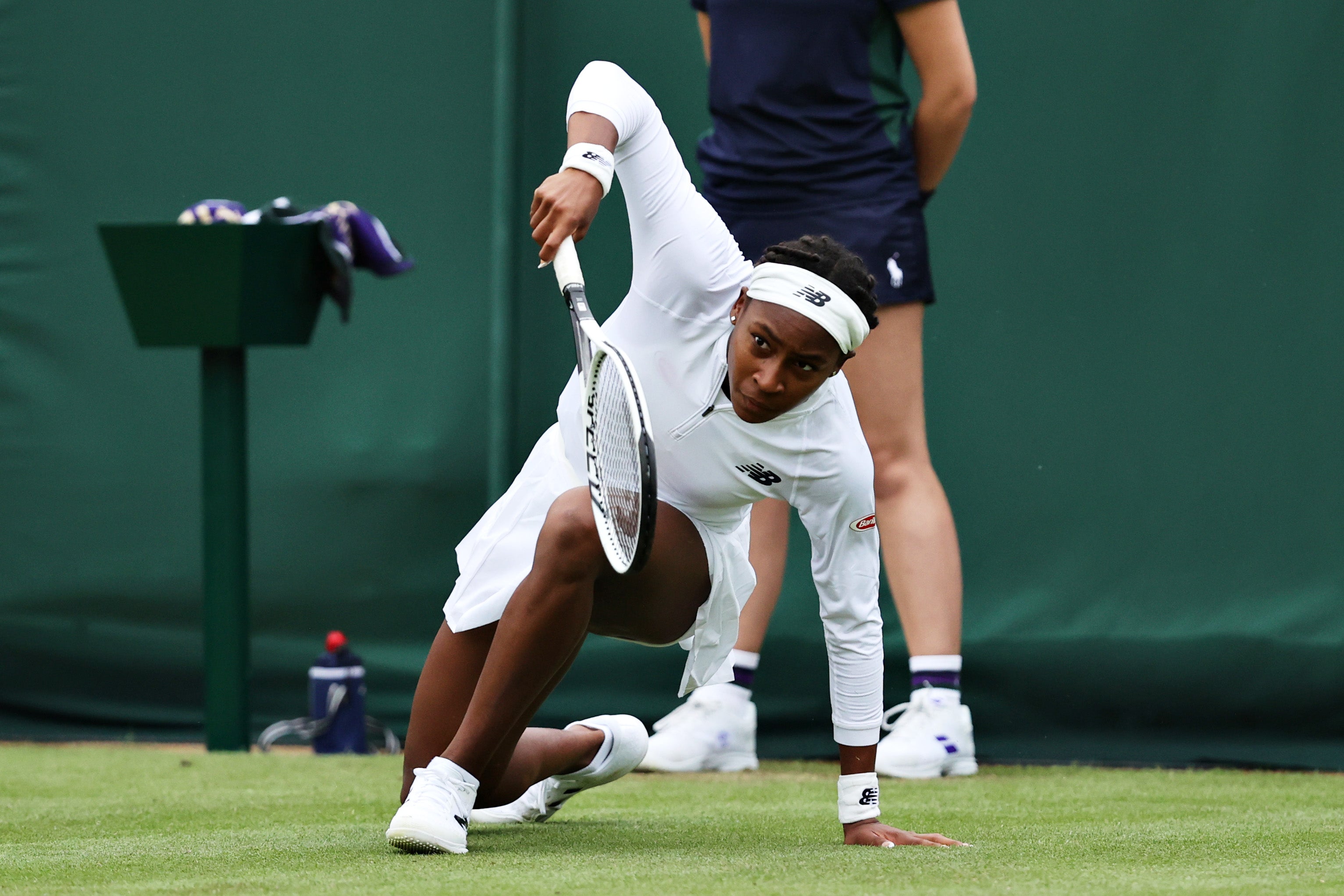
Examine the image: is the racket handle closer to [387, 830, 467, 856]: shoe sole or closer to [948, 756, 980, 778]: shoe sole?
[387, 830, 467, 856]: shoe sole

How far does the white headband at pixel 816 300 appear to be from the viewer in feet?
6.93

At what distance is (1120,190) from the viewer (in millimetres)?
3885

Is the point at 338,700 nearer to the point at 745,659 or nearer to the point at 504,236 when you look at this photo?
the point at 745,659

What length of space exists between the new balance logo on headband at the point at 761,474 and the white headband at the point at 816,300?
0.74 feet

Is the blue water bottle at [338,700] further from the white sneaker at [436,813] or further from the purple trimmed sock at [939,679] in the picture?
the white sneaker at [436,813]

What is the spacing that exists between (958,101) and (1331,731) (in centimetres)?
154

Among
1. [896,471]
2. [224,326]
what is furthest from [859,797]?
[224,326]

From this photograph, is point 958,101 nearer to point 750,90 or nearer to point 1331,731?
point 750,90

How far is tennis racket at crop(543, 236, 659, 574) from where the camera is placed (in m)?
1.95

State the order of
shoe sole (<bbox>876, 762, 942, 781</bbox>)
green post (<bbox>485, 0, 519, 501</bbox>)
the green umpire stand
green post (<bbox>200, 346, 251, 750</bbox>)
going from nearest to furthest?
shoe sole (<bbox>876, 762, 942, 781</bbox>) < the green umpire stand < green post (<bbox>200, 346, 251, 750</bbox>) < green post (<bbox>485, 0, 519, 501</bbox>)

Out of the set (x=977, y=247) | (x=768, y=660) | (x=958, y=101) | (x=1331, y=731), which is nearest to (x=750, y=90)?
(x=958, y=101)

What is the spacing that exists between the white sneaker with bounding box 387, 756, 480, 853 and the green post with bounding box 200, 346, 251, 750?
5.71 ft

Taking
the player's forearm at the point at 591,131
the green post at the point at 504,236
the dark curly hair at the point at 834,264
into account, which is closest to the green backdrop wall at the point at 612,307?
the green post at the point at 504,236

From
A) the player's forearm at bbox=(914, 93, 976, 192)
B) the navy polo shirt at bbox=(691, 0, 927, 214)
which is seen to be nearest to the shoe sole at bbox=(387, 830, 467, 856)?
the navy polo shirt at bbox=(691, 0, 927, 214)
